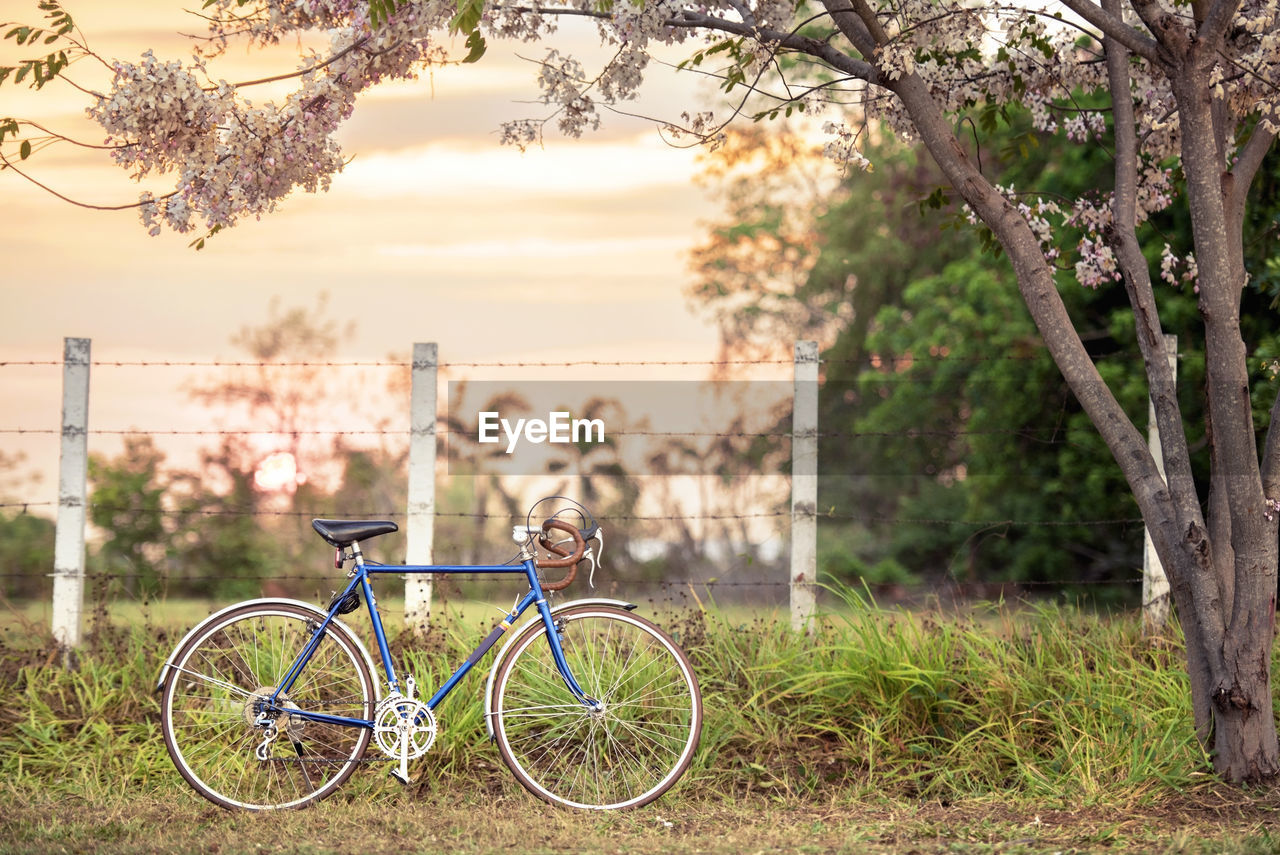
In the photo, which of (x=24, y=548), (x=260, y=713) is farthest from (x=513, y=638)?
(x=24, y=548)

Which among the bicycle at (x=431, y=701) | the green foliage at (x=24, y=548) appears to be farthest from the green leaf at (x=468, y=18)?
the green foliage at (x=24, y=548)

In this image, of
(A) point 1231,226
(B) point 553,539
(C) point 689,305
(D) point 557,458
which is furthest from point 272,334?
(A) point 1231,226

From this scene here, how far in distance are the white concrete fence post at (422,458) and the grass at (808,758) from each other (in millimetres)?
641

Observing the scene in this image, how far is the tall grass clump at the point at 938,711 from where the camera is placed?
5289 mm

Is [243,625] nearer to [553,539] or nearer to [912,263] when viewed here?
[553,539]

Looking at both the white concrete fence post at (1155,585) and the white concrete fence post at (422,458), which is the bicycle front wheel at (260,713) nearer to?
the white concrete fence post at (422,458)

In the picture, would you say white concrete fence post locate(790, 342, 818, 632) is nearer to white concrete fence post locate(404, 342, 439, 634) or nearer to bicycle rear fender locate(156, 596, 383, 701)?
white concrete fence post locate(404, 342, 439, 634)

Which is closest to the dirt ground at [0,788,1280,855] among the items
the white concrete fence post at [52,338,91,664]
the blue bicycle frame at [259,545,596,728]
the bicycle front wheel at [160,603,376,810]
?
the bicycle front wheel at [160,603,376,810]

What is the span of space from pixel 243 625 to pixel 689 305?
14.2 meters

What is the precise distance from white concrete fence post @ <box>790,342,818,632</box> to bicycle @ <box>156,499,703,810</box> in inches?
66.9

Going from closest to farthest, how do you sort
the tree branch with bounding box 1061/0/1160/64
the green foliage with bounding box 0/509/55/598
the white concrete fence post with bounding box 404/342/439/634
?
1. the tree branch with bounding box 1061/0/1160/64
2. the white concrete fence post with bounding box 404/342/439/634
3. the green foliage with bounding box 0/509/55/598

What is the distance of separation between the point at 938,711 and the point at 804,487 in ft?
5.71

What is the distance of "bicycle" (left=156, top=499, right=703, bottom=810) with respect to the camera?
4887 mm

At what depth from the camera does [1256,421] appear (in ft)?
28.2
